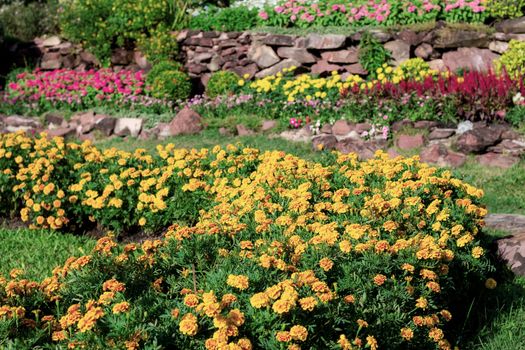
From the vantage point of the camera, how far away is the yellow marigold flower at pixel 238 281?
3.09 m

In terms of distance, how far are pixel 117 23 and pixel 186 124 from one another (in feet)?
13.4

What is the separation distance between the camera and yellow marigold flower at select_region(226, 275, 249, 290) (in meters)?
3.09

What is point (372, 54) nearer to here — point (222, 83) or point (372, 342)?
point (222, 83)

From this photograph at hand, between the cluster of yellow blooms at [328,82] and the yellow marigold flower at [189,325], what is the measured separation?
6.99 meters

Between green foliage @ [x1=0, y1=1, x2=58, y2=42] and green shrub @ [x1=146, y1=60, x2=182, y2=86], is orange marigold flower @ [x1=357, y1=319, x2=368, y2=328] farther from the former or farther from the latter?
green foliage @ [x1=0, y1=1, x2=58, y2=42]

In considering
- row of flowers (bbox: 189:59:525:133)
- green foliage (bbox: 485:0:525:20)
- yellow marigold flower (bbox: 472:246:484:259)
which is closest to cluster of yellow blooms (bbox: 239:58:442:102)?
row of flowers (bbox: 189:59:525:133)

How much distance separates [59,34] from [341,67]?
6.20 metres

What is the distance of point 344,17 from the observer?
11.9 meters

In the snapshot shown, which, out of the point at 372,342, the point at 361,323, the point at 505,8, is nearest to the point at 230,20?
the point at 505,8

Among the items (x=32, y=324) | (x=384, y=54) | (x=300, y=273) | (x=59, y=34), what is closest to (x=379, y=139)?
(x=384, y=54)

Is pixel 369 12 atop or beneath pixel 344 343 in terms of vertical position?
beneath

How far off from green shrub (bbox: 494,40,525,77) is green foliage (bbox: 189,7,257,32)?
4462mm

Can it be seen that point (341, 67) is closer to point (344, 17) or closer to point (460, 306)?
point (344, 17)

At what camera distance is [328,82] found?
32.9ft
